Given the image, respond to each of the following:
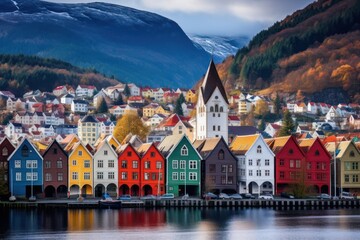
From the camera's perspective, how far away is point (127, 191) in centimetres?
11988

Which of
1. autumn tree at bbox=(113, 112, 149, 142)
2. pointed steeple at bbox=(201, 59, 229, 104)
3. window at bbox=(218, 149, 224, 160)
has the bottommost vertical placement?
window at bbox=(218, 149, 224, 160)

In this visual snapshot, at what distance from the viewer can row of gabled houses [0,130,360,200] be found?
4513 inches

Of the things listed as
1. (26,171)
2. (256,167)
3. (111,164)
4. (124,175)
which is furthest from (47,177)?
(256,167)

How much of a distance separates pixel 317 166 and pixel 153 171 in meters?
22.6

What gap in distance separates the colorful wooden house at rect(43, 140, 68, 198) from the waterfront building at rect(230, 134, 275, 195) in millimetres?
23572

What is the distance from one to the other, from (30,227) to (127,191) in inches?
1416

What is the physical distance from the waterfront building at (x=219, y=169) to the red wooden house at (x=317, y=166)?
10.5 metres

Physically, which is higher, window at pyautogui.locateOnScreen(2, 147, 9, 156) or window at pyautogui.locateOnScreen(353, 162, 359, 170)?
window at pyautogui.locateOnScreen(2, 147, 9, 156)

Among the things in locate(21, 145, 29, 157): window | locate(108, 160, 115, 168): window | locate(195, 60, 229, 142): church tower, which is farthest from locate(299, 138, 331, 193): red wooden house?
locate(21, 145, 29, 157): window

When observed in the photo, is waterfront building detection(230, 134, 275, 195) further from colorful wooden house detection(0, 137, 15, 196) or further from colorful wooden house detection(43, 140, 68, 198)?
colorful wooden house detection(0, 137, 15, 196)

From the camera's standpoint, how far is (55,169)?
115 metres

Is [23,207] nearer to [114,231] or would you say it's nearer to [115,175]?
[115,175]

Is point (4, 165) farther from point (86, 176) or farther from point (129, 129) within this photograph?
point (129, 129)

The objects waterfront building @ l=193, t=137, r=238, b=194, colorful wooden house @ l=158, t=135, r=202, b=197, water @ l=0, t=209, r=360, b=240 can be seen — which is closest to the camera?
water @ l=0, t=209, r=360, b=240
